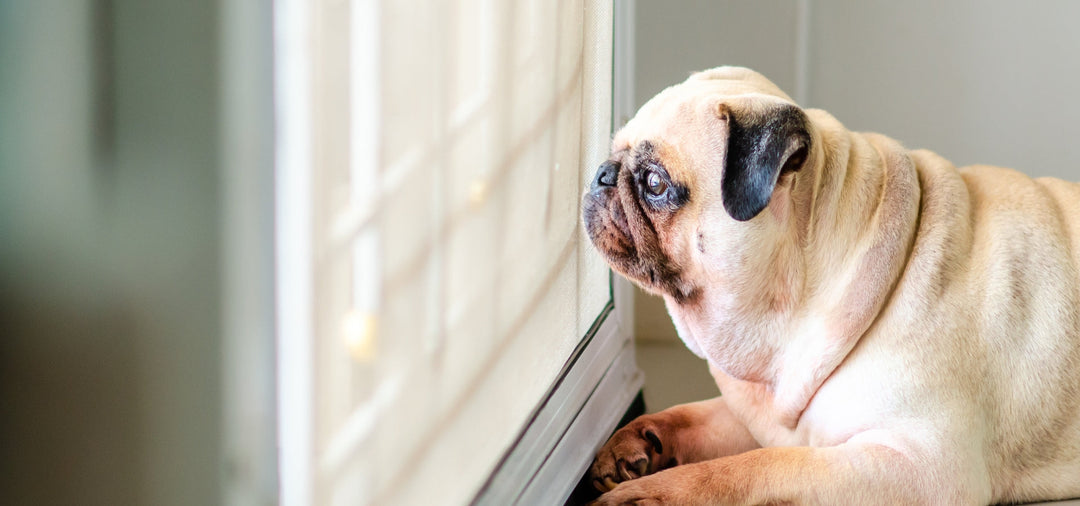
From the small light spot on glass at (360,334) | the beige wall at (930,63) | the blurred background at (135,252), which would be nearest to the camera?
the blurred background at (135,252)

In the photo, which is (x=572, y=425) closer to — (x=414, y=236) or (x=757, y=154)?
(x=757, y=154)

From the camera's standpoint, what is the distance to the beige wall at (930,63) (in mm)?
2240

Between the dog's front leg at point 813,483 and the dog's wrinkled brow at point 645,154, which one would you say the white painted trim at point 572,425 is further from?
the dog's wrinkled brow at point 645,154

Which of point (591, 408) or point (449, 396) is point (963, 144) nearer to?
point (591, 408)

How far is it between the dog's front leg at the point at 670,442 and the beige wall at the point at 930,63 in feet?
3.32

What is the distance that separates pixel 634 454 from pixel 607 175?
0.38 meters

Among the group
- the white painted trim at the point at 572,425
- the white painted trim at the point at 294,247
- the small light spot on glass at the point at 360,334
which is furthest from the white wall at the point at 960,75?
the white painted trim at the point at 294,247

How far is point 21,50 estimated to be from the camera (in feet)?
1.29

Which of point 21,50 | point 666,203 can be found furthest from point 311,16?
point 666,203

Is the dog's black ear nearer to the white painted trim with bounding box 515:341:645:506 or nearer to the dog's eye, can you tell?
the dog's eye

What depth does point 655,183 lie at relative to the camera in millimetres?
1128

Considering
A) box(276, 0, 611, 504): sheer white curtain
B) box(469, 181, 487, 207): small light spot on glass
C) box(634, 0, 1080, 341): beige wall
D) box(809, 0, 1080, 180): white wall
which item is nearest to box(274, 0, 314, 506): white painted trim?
box(276, 0, 611, 504): sheer white curtain

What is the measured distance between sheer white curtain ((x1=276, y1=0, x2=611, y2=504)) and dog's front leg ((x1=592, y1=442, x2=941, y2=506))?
215 millimetres

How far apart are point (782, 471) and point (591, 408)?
1.33 feet
